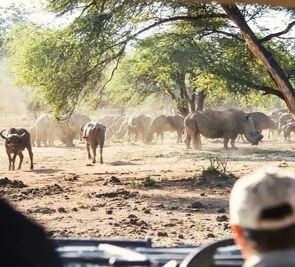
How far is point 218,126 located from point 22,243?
89.6ft

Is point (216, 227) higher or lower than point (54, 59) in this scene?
lower

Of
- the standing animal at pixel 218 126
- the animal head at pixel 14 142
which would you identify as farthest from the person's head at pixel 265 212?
the standing animal at pixel 218 126

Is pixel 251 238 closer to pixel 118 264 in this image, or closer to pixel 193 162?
pixel 118 264

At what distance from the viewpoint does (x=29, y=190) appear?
12195mm

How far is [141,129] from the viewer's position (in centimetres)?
3869

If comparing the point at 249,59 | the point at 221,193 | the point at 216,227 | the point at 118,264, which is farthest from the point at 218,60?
the point at 118,264

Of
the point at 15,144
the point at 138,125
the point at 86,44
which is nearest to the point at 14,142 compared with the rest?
the point at 15,144

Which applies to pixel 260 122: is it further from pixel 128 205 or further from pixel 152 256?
pixel 152 256

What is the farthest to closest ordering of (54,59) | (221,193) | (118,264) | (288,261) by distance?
(54,59) < (221,193) < (118,264) < (288,261)

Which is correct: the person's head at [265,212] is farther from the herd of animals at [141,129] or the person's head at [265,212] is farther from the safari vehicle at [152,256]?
the herd of animals at [141,129]

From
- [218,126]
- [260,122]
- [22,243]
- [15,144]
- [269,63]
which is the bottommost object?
[22,243]

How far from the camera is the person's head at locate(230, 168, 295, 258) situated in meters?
1.09

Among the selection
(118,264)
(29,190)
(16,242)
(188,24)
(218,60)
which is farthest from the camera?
(218,60)

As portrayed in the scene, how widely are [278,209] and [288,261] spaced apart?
0.08 metres
